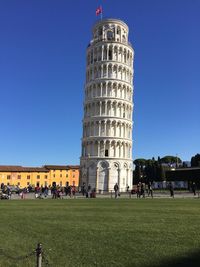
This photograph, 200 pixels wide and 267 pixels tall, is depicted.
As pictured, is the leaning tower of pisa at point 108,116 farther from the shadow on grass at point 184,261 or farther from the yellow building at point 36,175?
the shadow on grass at point 184,261

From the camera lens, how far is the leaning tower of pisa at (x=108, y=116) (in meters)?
88.9

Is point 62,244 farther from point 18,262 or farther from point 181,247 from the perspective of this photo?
point 181,247

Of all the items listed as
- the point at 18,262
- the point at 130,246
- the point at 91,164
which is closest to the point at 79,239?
the point at 130,246

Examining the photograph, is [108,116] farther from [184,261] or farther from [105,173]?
[184,261]

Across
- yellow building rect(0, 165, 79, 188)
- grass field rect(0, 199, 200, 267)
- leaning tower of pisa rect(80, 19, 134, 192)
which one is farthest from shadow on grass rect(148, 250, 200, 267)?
yellow building rect(0, 165, 79, 188)

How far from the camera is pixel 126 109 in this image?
92.1 m

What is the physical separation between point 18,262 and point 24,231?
15.3ft

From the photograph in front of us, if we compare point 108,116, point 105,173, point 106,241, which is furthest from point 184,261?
point 108,116

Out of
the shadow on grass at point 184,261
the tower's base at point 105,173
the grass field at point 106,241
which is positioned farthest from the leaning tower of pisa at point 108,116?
the shadow on grass at point 184,261

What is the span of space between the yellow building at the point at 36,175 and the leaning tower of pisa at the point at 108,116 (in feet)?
213

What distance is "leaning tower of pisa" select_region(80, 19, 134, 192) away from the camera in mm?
88938

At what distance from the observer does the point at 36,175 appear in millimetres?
156000

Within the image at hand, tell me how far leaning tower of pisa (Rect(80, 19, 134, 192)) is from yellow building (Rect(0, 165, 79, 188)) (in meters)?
64.9

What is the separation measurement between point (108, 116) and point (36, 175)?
2986 inches
